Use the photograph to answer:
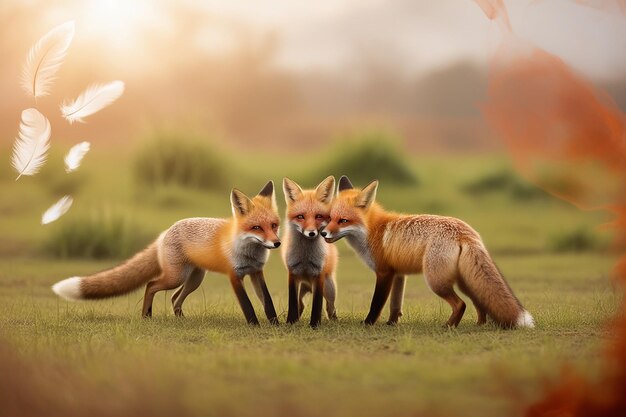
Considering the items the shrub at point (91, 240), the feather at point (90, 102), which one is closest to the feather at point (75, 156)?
the feather at point (90, 102)

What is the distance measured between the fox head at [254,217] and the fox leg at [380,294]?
111 cm

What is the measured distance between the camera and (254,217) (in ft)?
22.5

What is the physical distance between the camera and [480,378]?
15.8ft

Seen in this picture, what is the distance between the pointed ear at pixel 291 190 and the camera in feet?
22.5

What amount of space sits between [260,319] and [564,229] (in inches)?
365

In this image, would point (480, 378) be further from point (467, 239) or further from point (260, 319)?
point (260, 319)

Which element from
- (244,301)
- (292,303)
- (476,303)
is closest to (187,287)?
(244,301)

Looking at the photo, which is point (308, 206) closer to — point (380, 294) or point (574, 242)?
point (380, 294)

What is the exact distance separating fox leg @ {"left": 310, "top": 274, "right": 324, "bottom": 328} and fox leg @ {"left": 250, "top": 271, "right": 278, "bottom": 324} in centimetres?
42

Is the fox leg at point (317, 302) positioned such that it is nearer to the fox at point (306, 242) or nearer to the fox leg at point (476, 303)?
the fox at point (306, 242)

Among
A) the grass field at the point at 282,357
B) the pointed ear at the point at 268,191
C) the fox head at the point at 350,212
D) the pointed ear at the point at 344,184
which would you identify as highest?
the pointed ear at the point at 344,184

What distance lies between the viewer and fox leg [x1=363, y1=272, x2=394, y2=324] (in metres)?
6.95

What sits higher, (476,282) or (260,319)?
(476,282)

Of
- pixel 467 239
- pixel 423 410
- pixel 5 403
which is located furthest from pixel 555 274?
pixel 5 403
